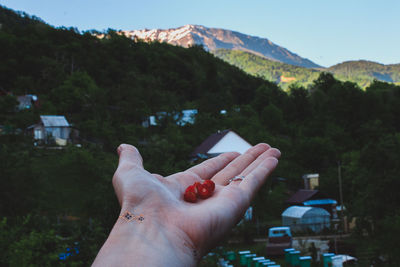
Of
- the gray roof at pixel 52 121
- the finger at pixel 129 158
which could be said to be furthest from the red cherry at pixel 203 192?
the gray roof at pixel 52 121

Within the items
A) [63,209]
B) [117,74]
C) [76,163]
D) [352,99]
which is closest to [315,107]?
[352,99]

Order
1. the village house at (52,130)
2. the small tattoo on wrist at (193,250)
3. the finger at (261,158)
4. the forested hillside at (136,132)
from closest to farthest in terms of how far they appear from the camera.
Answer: the small tattoo on wrist at (193,250), the finger at (261,158), the forested hillside at (136,132), the village house at (52,130)

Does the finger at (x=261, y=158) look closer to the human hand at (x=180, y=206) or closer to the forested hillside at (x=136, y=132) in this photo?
the human hand at (x=180, y=206)

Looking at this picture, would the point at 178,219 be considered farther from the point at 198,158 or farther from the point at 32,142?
the point at 32,142

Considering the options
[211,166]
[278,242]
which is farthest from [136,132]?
[211,166]

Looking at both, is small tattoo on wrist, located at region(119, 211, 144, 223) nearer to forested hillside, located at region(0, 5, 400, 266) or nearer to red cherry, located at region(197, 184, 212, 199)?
red cherry, located at region(197, 184, 212, 199)

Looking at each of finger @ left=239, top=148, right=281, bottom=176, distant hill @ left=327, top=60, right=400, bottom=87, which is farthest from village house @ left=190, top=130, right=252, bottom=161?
distant hill @ left=327, top=60, right=400, bottom=87
